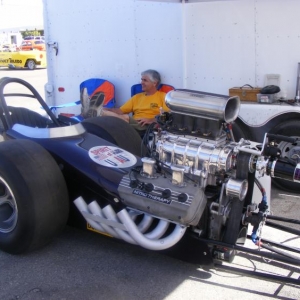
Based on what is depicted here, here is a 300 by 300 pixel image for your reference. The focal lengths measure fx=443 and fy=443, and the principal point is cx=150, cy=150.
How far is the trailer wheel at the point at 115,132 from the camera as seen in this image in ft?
13.1

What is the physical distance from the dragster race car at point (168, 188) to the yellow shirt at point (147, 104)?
2.14 meters

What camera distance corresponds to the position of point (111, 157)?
340cm

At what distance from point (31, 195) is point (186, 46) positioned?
320 cm

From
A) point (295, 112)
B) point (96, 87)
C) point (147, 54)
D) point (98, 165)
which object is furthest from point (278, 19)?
point (98, 165)

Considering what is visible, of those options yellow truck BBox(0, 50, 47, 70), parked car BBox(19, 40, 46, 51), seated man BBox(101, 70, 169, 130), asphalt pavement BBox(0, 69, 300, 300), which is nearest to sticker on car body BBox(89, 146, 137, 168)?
asphalt pavement BBox(0, 69, 300, 300)

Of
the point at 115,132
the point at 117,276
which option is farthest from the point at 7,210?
the point at 115,132

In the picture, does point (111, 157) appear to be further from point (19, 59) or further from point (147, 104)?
point (19, 59)

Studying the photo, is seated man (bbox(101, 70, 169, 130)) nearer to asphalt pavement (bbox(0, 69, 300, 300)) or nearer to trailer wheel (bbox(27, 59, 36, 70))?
asphalt pavement (bbox(0, 69, 300, 300))

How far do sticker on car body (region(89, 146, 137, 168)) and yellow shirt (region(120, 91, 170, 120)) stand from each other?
2.00m

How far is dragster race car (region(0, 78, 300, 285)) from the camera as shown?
111 inches

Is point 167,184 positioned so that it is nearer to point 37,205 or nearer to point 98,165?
point 98,165

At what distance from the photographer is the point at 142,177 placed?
9.84 ft

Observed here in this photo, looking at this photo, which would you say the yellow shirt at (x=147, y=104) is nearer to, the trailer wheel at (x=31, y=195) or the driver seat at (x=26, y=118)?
the driver seat at (x=26, y=118)

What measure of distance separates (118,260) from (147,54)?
3315 millimetres
